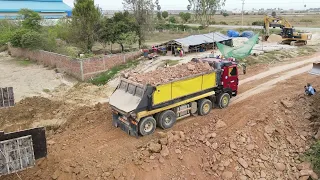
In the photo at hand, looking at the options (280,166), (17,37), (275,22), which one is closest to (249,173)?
(280,166)

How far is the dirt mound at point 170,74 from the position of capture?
1244 centimetres

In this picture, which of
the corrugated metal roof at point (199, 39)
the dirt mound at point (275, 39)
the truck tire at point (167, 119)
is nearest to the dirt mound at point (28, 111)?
the truck tire at point (167, 119)

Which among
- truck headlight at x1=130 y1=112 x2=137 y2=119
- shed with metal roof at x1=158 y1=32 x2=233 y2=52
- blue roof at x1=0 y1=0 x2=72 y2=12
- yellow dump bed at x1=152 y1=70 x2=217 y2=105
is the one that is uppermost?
blue roof at x1=0 y1=0 x2=72 y2=12

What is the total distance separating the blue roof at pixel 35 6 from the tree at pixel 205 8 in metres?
32.6

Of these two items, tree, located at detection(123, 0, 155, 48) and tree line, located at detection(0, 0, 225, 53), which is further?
tree, located at detection(123, 0, 155, 48)

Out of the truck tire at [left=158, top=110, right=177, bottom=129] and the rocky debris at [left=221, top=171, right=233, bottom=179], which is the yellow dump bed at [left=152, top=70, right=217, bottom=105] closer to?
the truck tire at [left=158, top=110, right=177, bottom=129]

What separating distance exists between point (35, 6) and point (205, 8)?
40.1 m

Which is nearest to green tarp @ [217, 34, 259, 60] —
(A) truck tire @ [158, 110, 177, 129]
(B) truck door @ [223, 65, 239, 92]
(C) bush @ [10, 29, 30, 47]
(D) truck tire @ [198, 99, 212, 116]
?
(B) truck door @ [223, 65, 239, 92]

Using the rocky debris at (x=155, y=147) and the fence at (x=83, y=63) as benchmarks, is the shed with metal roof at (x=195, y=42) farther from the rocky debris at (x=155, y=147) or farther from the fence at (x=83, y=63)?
the rocky debris at (x=155, y=147)

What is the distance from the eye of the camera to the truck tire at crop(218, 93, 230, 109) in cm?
1476

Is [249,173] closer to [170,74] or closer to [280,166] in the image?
[280,166]

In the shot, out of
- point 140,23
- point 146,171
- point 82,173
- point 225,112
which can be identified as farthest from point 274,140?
point 140,23

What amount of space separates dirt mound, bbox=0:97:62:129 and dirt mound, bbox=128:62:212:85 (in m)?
6.51

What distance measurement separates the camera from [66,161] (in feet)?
35.0
